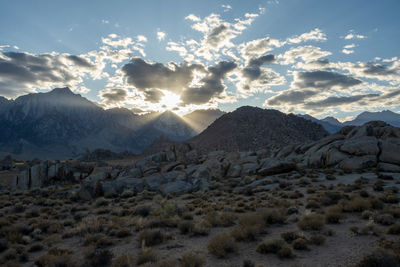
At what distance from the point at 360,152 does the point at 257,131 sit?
200 feet

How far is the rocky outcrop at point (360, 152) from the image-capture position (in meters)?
27.4

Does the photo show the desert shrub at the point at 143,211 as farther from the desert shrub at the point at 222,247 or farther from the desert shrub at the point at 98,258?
the desert shrub at the point at 222,247

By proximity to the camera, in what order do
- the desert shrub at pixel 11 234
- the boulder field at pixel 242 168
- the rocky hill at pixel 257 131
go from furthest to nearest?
1. the rocky hill at pixel 257 131
2. the boulder field at pixel 242 168
3. the desert shrub at pixel 11 234

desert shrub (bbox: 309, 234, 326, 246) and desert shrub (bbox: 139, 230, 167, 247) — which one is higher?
desert shrub (bbox: 309, 234, 326, 246)

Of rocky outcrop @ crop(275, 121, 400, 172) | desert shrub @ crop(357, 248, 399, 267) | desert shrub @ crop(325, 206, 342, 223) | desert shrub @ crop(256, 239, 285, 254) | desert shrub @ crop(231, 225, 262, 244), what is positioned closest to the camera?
desert shrub @ crop(357, 248, 399, 267)

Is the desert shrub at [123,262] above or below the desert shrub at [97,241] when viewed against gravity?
above

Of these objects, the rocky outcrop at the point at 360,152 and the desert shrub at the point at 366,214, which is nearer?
the desert shrub at the point at 366,214

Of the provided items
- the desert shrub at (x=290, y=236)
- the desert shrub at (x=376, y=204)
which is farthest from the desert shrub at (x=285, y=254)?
the desert shrub at (x=376, y=204)

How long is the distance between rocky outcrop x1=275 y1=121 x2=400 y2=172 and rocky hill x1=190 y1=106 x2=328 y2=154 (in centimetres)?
3832

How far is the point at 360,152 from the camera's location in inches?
1153

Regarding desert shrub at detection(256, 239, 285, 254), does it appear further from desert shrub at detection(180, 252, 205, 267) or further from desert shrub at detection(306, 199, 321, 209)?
desert shrub at detection(306, 199, 321, 209)

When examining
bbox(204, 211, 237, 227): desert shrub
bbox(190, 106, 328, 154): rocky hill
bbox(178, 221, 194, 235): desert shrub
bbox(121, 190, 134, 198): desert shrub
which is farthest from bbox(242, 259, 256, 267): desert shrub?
bbox(190, 106, 328, 154): rocky hill

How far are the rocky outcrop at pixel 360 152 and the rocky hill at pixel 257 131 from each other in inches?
1508

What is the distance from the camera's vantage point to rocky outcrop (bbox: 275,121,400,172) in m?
27.4
